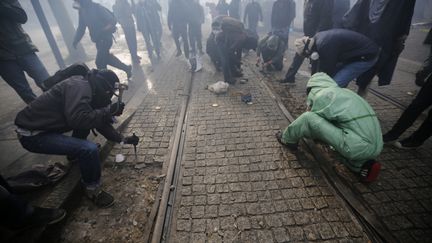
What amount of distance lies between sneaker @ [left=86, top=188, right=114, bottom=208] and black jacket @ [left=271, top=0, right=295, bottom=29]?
Answer: 309 inches

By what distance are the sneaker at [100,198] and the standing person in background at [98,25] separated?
4.66m

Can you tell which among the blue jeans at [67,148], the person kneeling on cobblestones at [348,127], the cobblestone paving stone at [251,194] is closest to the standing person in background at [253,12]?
the cobblestone paving stone at [251,194]

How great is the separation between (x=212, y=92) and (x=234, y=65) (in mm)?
1425

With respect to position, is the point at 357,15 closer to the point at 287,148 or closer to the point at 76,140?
the point at 287,148

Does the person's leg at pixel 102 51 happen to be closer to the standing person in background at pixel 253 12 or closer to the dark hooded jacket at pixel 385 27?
the dark hooded jacket at pixel 385 27

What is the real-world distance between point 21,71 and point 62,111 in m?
2.33

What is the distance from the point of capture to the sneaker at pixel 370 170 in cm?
263

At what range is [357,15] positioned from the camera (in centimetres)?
398

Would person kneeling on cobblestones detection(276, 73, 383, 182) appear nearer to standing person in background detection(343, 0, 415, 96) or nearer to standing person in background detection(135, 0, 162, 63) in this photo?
standing person in background detection(343, 0, 415, 96)

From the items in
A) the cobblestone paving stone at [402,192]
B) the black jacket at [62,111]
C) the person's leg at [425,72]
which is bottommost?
the cobblestone paving stone at [402,192]

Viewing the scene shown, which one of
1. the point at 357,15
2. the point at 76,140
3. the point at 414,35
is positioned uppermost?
the point at 357,15

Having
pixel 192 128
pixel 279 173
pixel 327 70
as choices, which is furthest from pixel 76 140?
pixel 327 70

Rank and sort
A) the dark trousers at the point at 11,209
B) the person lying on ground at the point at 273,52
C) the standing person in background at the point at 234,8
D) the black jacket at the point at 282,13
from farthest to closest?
the standing person in background at the point at 234,8 → the black jacket at the point at 282,13 → the person lying on ground at the point at 273,52 → the dark trousers at the point at 11,209

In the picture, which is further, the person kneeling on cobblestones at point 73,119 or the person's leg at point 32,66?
the person's leg at point 32,66
